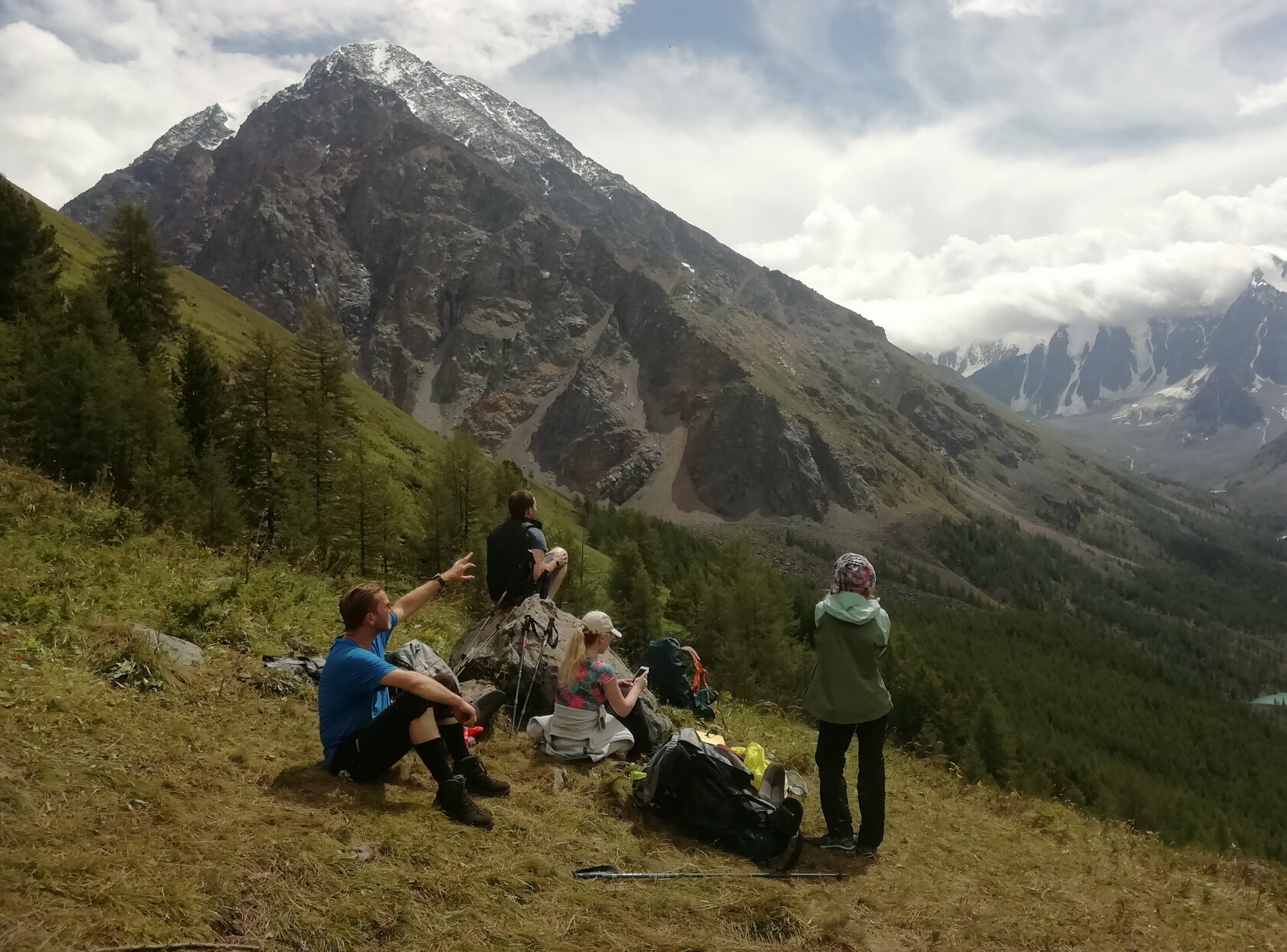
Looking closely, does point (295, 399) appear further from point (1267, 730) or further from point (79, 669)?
point (1267, 730)

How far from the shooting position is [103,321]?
1148 inches

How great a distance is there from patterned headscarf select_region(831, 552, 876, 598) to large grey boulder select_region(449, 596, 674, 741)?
11.8 ft

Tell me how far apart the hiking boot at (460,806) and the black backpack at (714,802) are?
2.12 metres

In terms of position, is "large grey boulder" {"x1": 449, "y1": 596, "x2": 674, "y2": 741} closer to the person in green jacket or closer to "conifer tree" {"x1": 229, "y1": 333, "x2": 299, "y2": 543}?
the person in green jacket

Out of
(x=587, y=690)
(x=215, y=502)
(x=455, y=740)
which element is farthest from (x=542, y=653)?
(x=215, y=502)

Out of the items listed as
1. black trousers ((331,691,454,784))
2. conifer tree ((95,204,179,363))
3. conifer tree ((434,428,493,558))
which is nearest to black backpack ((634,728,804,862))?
black trousers ((331,691,454,784))

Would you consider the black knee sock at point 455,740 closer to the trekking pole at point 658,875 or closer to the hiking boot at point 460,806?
the hiking boot at point 460,806

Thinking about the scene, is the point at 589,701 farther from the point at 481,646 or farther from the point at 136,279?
the point at 136,279

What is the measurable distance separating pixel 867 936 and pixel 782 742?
8279mm

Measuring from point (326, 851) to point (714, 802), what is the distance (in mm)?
4181

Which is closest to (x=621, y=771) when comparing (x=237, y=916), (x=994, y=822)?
(x=237, y=916)

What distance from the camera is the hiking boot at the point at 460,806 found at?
6895mm

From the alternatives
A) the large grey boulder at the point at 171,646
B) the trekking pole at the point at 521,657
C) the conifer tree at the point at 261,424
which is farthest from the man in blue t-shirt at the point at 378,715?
the conifer tree at the point at 261,424

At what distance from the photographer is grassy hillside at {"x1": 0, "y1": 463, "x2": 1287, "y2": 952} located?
486cm
